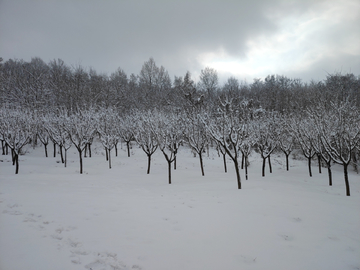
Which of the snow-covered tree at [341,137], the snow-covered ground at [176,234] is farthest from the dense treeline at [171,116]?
the snow-covered ground at [176,234]

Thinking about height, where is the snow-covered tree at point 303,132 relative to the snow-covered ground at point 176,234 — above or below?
above

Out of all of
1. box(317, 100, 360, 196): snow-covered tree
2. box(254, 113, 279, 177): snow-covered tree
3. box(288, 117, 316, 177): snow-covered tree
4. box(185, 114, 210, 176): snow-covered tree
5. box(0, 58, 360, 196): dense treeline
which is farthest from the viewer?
box(185, 114, 210, 176): snow-covered tree

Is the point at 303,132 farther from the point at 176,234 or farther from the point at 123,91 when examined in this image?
the point at 123,91

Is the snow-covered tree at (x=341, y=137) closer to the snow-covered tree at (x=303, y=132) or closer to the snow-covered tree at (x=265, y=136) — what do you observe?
the snow-covered tree at (x=303, y=132)

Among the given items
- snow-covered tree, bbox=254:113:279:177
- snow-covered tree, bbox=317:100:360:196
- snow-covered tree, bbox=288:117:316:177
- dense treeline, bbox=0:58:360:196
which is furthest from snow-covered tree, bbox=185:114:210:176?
snow-covered tree, bbox=317:100:360:196

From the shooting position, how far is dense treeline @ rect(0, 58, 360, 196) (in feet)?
38.0

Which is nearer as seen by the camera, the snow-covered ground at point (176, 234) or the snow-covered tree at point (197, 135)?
the snow-covered ground at point (176, 234)

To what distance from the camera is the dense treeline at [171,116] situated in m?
11.6

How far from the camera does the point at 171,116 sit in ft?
66.8

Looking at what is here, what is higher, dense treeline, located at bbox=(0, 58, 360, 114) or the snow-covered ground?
dense treeline, located at bbox=(0, 58, 360, 114)

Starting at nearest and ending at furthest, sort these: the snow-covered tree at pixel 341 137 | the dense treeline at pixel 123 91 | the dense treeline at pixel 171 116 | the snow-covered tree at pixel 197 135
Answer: the snow-covered tree at pixel 341 137, the dense treeline at pixel 171 116, the snow-covered tree at pixel 197 135, the dense treeline at pixel 123 91

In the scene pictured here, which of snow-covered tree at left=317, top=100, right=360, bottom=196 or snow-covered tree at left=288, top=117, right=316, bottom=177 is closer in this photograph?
snow-covered tree at left=317, top=100, right=360, bottom=196

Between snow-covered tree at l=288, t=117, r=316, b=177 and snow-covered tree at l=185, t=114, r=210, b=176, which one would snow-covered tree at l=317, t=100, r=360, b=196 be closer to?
snow-covered tree at l=288, t=117, r=316, b=177

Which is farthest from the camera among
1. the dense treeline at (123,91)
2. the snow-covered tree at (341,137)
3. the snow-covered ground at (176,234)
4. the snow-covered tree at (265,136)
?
the dense treeline at (123,91)
